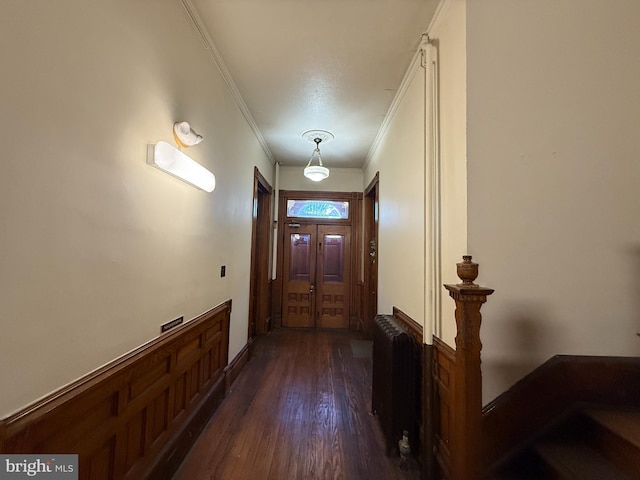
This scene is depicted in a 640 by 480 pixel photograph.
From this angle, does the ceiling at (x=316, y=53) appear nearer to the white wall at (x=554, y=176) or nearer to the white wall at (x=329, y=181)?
the white wall at (x=554, y=176)

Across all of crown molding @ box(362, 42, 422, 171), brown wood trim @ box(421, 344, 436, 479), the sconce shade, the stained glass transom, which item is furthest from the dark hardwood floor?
crown molding @ box(362, 42, 422, 171)

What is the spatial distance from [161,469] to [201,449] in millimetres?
394

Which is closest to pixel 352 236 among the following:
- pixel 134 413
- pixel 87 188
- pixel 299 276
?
pixel 299 276

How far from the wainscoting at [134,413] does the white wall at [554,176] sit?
1.77m

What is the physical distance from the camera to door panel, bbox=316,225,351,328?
5.01 meters

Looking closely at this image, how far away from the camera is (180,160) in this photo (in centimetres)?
156

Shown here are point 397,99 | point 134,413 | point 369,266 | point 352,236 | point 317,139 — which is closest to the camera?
point 134,413

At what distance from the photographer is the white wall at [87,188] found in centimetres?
82

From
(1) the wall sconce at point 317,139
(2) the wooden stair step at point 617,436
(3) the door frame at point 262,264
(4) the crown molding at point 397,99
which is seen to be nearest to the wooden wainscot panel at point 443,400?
(2) the wooden stair step at point 617,436

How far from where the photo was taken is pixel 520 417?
1.41 meters

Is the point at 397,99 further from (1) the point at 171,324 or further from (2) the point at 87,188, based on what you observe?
(1) the point at 171,324

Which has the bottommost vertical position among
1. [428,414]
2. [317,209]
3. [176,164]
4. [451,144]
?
[428,414]

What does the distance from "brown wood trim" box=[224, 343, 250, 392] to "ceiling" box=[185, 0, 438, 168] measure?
272 centimetres

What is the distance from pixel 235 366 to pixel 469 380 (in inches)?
98.2
